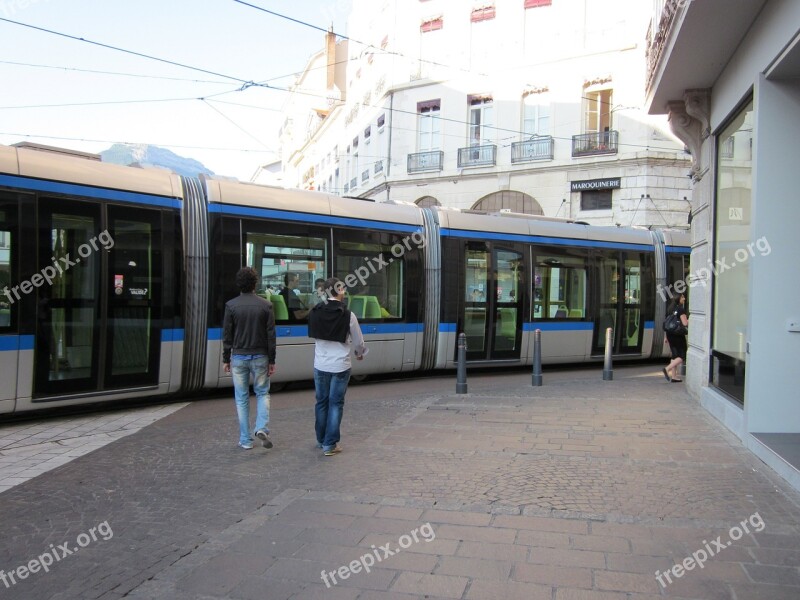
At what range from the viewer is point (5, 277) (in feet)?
22.6

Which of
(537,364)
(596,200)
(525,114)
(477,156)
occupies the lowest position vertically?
(537,364)

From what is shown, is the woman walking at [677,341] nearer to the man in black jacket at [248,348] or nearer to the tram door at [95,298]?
the man in black jacket at [248,348]

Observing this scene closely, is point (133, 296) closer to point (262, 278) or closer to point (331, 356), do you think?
point (262, 278)

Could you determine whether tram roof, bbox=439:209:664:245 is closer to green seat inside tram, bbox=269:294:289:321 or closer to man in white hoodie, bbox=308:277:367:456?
green seat inside tram, bbox=269:294:289:321

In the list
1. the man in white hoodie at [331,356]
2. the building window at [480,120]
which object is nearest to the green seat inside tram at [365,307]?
the man in white hoodie at [331,356]

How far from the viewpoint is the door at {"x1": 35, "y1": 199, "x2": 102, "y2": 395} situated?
7152mm

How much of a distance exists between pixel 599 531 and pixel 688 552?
0.54 metres

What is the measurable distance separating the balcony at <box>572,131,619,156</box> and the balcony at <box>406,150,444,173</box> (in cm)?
550

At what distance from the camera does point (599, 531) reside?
13.4ft

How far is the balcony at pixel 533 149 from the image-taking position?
24.1 metres

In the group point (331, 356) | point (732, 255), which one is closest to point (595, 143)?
point (732, 255)

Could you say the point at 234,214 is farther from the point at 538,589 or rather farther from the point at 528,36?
the point at 528,36

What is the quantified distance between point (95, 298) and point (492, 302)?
6850mm

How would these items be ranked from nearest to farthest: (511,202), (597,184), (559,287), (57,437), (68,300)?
(57,437) → (68,300) → (559,287) → (597,184) → (511,202)
